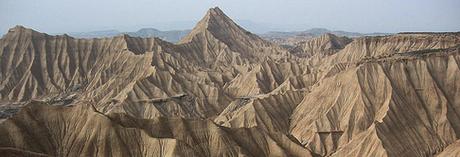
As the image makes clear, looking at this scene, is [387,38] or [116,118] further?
[387,38]

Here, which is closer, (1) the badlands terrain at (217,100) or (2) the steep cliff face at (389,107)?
(1) the badlands terrain at (217,100)

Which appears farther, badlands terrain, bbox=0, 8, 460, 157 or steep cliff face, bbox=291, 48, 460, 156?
steep cliff face, bbox=291, 48, 460, 156

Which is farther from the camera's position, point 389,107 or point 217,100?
point 217,100

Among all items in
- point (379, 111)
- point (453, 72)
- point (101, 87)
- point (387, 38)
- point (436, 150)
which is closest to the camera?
point (436, 150)

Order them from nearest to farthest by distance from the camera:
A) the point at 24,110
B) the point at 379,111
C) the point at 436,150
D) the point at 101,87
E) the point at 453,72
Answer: the point at 24,110, the point at 436,150, the point at 379,111, the point at 453,72, the point at 101,87

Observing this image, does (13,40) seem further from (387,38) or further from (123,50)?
(387,38)

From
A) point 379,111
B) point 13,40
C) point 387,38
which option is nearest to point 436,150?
point 379,111

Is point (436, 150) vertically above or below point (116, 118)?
below

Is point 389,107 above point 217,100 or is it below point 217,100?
above
